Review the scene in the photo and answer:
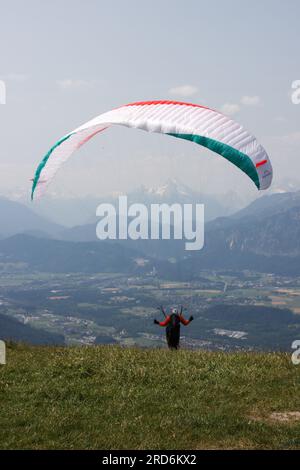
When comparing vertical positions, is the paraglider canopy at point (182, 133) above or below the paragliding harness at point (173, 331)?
above

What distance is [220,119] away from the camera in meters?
20.3

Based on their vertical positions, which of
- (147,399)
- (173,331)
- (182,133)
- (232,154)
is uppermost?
(182,133)

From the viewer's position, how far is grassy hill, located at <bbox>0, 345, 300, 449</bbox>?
41.0 feet

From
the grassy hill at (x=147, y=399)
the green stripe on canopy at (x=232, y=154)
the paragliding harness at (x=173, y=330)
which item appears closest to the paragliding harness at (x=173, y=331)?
the paragliding harness at (x=173, y=330)

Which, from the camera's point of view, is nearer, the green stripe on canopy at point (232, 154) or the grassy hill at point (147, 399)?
the grassy hill at point (147, 399)

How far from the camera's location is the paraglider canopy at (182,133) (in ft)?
62.3

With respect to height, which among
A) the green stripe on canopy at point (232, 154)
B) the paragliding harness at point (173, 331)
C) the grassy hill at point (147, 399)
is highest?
the green stripe on canopy at point (232, 154)

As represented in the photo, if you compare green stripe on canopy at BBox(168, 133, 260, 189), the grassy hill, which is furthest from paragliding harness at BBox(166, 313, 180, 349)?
green stripe on canopy at BBox(168, 133, 260, 189)

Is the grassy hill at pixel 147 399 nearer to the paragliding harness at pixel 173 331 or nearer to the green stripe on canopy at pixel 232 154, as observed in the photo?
the paragliding harness at pixel 173 331

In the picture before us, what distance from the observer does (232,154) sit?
62.6 feet

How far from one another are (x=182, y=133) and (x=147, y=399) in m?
9.81

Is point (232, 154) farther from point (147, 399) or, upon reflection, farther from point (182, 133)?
point (147, 399)

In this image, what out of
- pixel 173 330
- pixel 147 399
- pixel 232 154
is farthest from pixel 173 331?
pixel 232 154
